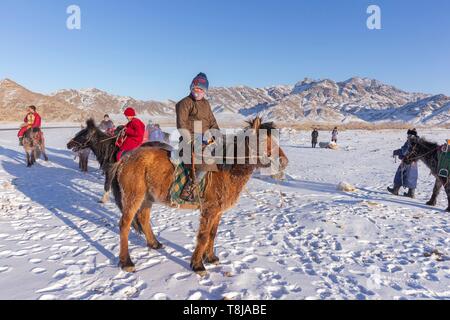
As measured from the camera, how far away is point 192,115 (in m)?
5.06

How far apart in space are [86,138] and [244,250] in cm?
656

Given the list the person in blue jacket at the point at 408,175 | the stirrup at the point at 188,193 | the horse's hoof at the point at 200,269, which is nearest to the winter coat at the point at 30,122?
the stirrup at the point at 188,193

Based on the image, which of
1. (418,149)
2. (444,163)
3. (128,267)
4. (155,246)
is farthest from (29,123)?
(444,163)

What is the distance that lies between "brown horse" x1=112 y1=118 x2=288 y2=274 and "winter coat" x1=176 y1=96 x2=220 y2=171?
39 centimetres

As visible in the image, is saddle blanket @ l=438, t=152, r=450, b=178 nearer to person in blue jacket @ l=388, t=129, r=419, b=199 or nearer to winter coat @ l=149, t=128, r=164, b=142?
person in blue jacket @ l=388, t=129, r=419, b=199

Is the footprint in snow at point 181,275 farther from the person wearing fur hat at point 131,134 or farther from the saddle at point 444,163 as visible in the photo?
the saddle at point 444,163

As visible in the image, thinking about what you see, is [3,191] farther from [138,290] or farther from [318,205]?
[318,205]

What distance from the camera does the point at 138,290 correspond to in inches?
169

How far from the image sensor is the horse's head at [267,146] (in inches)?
169

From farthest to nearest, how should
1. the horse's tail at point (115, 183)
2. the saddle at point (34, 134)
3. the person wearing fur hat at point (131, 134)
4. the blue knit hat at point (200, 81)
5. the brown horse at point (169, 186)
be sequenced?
the saddle at point (34, 134) < the person wearing fur hat at point (131, 134) < the horse's tail at point (115, 183) < the blue knit hat at point (200, 81) < the brown horse at point (169, 186)

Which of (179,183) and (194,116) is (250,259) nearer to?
(179,183)

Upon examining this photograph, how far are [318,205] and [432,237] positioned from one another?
3.20 meters

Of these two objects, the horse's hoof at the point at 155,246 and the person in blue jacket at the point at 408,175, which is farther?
the person in blue jacket at the point at 408,175

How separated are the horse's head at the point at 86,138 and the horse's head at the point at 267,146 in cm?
686
